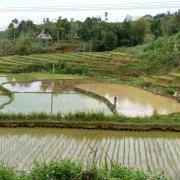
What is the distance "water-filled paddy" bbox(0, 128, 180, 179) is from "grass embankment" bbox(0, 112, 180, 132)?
12.5 inches

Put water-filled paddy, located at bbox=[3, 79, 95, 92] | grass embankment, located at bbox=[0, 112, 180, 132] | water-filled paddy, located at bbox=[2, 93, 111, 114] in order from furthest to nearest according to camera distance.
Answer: water-filled paddy, located at bbox=[3, 79, 95, 92]
water-filled paddy, located at bbox=[2, 93, 111, 114]
grass embankment, located at bbox=[0, 112, 180, 132]

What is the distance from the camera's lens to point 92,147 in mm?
10523

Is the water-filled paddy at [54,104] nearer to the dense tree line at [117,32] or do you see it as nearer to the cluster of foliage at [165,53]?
the cluster of foliage at [165,53]

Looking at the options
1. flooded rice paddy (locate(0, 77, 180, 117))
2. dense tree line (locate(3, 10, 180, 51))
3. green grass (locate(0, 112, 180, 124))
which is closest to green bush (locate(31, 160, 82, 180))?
green grass (locate(0, 112, 180, 124))

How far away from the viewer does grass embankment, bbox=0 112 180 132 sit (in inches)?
501

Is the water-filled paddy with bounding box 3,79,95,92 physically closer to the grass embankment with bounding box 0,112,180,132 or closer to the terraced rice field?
the terraced rice field

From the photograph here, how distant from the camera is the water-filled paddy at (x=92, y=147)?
30.5 ft

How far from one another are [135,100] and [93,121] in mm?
5712

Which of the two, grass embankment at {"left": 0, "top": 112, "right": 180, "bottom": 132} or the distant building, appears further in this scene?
the distant building

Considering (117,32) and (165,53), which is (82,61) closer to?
(165,53)

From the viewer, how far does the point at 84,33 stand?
4700cm

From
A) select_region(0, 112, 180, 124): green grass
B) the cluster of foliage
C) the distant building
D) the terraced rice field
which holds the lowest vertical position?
select_region(0, 112, 180, 124): green grass

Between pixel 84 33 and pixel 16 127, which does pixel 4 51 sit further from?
pixel 16 127

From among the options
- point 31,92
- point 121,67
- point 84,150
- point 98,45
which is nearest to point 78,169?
point 84,150
